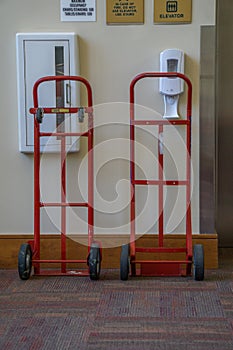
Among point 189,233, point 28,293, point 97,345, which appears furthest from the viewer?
point 189,233

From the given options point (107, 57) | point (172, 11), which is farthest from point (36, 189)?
point (172, 11)

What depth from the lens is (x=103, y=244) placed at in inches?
137

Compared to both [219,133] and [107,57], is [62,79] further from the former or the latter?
[219,133]

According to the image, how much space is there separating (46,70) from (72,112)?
0.38m

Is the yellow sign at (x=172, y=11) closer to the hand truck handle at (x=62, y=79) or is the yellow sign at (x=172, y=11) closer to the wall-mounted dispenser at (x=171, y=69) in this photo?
the wall-mounted dispenser at (x=171, y=69)

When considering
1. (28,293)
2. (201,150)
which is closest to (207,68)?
(201,150)

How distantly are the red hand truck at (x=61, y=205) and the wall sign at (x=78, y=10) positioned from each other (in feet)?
1.34

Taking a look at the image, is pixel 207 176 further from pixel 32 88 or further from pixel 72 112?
pixel 32 88

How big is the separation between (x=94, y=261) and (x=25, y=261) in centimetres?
41

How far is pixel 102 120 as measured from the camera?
3.38 meters

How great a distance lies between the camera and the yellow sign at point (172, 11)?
329cm

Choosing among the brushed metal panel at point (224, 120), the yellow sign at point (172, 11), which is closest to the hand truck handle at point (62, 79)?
the yellow sign at point (172, 11)

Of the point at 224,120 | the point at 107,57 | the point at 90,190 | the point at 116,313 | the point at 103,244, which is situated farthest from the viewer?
the point at 224,120

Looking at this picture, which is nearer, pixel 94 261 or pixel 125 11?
pixel 94 261
